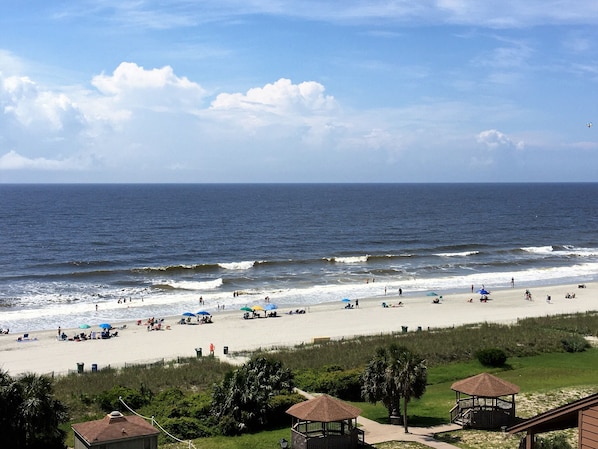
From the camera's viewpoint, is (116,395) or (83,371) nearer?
(116,395)

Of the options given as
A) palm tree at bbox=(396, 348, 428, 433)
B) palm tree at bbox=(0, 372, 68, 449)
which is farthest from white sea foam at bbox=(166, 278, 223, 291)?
palm tree at bbox=(0, 372, 68, 449)

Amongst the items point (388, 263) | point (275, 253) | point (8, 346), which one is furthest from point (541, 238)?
point (8, 346)

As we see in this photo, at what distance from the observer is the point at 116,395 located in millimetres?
27516

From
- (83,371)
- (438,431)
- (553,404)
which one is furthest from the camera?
(83,371)

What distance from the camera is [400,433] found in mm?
24047

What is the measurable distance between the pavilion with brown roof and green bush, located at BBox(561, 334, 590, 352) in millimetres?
26158

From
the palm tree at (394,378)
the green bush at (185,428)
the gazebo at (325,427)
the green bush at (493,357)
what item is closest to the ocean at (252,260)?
the green bush at (493,357)

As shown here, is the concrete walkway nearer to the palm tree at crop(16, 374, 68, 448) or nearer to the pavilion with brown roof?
the pavilion with brown roof

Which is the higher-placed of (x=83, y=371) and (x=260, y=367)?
(x=260, y=367)

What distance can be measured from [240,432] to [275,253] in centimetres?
6795

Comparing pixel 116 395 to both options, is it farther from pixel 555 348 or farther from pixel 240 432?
pixel 555 348

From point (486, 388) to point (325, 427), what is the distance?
21.1ft

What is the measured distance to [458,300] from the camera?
201 ft

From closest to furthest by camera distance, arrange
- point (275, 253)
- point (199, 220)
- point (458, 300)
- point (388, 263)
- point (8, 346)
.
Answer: point (8, 346) < point (458, 300) < point (388, 263) < point (275, 253) < point (199, 220)
